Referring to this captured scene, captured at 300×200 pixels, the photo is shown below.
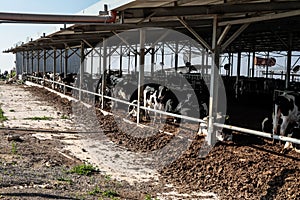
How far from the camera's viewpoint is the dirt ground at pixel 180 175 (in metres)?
6.25

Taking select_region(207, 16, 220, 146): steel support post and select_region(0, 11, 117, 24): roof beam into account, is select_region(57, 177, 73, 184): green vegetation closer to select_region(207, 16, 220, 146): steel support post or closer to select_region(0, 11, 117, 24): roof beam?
select_region(0, 11, 117, 24): roof beam

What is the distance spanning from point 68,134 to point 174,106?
3.45 m

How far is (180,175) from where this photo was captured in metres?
7.36

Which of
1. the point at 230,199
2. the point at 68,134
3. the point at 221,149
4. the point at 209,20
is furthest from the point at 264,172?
the point at 68,134

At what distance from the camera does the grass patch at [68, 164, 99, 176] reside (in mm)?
7510

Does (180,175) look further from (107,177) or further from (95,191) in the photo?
(95,191)

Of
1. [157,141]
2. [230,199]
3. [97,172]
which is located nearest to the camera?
[230,199]

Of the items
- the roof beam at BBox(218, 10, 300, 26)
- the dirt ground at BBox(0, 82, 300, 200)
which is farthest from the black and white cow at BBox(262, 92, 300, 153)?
the roof beam at BBox(218, 10, 300, 26)

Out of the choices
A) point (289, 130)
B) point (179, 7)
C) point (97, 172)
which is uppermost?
point (179, 7)

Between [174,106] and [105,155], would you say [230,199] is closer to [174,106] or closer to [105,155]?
[105,155]

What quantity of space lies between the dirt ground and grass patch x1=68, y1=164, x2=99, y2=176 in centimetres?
13

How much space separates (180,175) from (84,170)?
174cm

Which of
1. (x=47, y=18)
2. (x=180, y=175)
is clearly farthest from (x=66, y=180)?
(x=47, y=18)

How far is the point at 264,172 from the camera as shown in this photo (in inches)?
262
